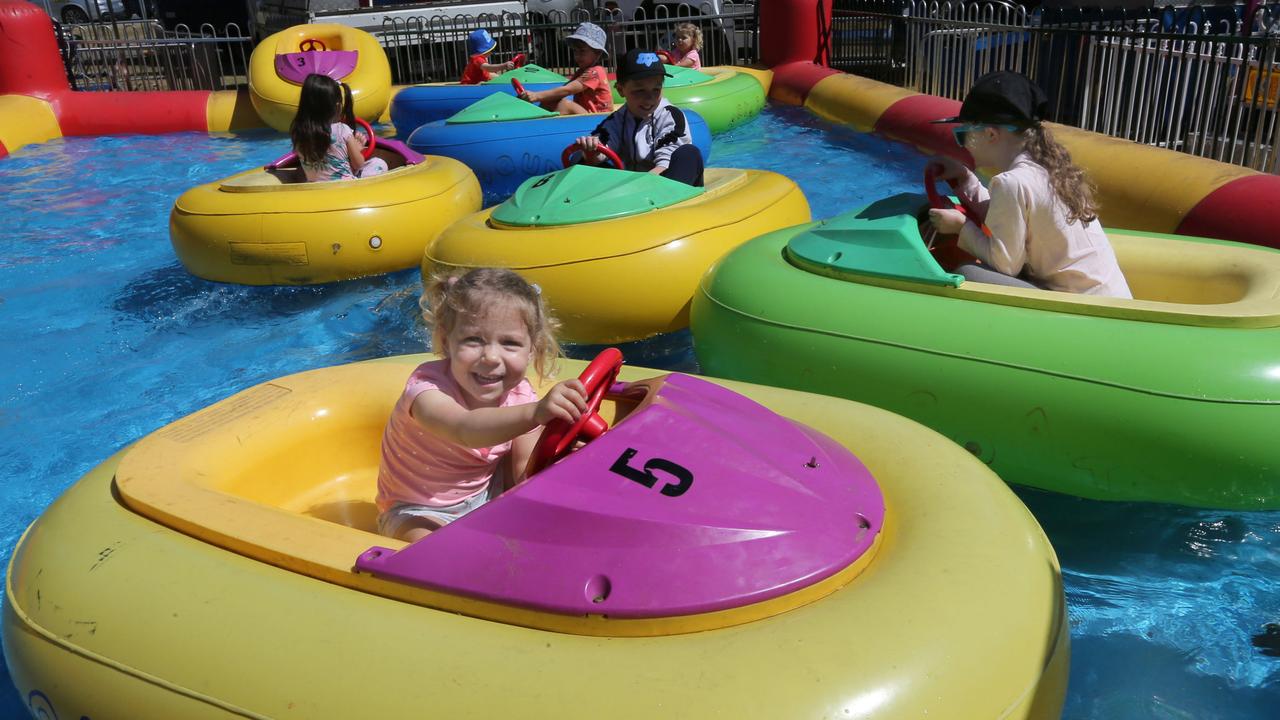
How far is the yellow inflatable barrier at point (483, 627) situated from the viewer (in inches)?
66.0

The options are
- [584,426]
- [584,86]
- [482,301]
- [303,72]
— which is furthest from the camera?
[303,72]

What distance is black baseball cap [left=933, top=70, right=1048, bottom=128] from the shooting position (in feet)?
10.4

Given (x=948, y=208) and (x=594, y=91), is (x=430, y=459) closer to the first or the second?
(x=948, y=208)

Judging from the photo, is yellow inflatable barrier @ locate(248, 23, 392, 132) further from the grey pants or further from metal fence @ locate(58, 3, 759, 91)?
the grey pants

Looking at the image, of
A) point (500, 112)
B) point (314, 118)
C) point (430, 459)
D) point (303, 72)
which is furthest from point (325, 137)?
point (303, 72)

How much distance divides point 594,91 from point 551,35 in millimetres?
4888

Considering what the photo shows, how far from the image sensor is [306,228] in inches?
207

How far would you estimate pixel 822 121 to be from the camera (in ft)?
32.0

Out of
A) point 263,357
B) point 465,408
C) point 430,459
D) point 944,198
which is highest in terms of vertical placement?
point 944,198

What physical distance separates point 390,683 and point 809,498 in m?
0.84

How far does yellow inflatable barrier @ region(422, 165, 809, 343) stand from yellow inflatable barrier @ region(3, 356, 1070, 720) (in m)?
1.84

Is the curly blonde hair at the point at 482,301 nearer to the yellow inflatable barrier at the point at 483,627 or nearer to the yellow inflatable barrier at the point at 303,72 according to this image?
the yellow inflatable barrier at the point at 483,627

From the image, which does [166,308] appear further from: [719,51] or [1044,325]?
[719,51]

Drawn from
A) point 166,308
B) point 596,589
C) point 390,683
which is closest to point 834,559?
point 596,589
